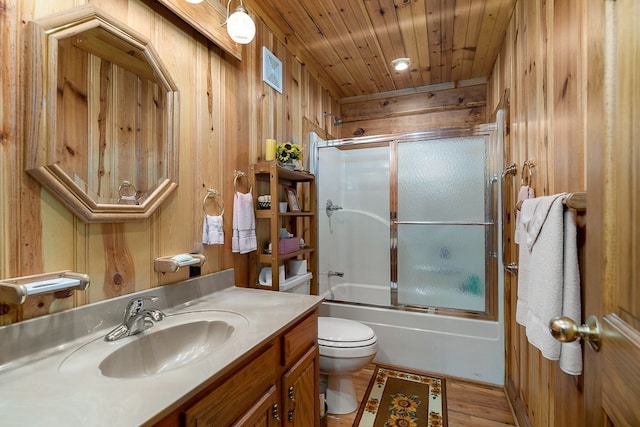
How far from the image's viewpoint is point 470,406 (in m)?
1.82

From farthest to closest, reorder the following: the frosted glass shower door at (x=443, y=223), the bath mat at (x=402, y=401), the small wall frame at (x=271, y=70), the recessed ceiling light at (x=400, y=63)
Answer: the recessed ceiling light at (x=400, y=63), the frosted glass shower door at (x=443, y=223), the small wall frame at (x=271, y=70), the bath mat at (x=402, y=401)

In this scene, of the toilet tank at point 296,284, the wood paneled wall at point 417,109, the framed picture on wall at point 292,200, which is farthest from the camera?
the wood paneled wall at point 417,109

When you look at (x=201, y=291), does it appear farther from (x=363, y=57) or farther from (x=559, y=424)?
(x=363, y=57)

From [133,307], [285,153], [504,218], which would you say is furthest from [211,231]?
[504,218]

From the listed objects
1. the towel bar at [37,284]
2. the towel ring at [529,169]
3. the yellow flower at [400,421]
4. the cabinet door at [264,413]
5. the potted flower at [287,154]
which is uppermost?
the potted flower at [287,154]

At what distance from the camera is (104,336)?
938 millimetres

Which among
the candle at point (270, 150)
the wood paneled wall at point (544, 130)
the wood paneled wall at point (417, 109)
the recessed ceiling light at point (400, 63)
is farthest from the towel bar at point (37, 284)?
the wood paneled wall at point (417, 109)

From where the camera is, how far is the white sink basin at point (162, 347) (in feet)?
2.65

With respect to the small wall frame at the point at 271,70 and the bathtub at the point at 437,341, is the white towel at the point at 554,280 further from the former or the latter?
the small wall frame at the point at 271,70

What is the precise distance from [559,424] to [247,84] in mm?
2094

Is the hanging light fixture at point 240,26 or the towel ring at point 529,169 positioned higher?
the hanging light fixture at point 240,26

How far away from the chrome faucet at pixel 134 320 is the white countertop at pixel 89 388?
0.03 meters

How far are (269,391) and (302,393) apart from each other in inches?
10.7

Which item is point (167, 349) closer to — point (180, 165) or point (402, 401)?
point (180, 165)
